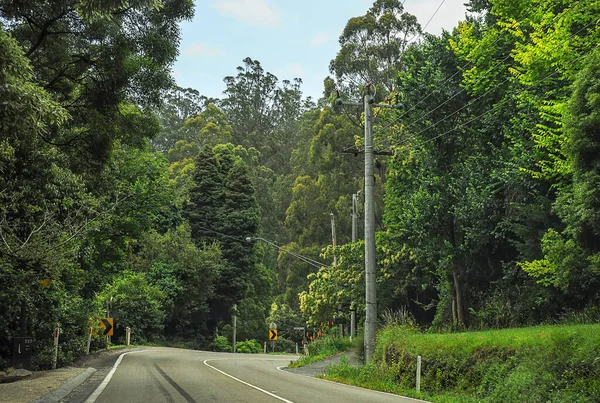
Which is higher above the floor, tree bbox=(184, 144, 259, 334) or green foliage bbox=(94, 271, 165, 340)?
tree bbox=(184, 144, 259, 334)

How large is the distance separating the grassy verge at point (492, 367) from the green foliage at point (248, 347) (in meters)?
36.0

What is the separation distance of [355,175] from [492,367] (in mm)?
41472

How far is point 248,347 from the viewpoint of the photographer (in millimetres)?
55344

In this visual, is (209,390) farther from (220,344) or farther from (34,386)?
(220,344)

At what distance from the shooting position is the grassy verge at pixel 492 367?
11.4m

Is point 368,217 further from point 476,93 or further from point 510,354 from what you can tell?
point 476,93

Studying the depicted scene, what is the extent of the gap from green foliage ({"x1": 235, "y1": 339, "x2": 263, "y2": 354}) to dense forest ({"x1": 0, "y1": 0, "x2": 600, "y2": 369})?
2176mm

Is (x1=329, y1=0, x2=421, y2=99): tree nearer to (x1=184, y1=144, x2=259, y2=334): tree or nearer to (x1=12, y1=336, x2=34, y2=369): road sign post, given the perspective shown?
(x1=184, y1=144, x2=259, y2=334): tree

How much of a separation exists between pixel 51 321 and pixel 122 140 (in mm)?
8946

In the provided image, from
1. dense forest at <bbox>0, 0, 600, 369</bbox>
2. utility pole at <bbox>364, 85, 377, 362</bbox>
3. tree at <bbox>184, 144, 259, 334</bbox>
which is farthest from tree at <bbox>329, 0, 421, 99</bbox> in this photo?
utility pole at <bbox>364, 85, 377, 362</bbox>

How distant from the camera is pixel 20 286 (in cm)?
1692

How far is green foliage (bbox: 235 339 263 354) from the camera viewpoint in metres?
54.9

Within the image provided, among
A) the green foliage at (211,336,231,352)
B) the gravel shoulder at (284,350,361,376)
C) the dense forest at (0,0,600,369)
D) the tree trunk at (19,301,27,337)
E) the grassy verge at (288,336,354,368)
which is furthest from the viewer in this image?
the green foliage at (211,336,231,352)

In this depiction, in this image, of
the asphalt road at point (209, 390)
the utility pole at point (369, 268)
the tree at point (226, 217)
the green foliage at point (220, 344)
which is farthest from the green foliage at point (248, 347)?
the utility pole at point (369, 268)
